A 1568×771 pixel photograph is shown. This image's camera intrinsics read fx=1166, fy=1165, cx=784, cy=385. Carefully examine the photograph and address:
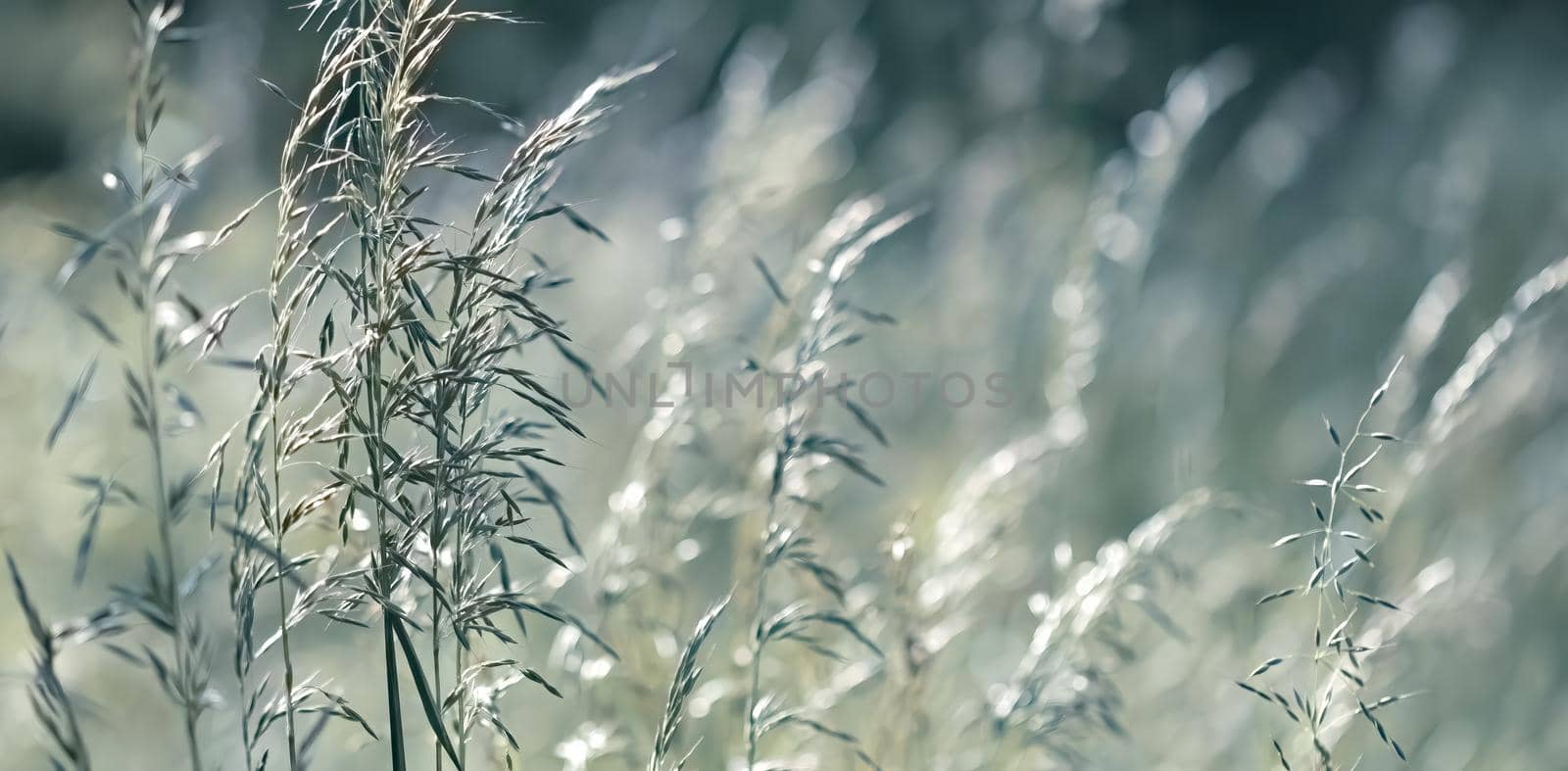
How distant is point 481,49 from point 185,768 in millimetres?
4601

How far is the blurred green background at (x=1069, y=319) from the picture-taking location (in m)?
1.68

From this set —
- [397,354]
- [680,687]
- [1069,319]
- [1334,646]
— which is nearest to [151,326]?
[397,354]

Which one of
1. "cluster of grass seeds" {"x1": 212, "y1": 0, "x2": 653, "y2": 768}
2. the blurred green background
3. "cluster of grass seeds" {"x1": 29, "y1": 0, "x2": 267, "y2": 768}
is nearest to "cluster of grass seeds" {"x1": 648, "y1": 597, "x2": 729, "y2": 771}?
"cluster of grass seeds" {"x1": 212, "y1": 0, "x2": 653, "y2": 768}

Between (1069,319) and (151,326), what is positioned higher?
(1069,319)

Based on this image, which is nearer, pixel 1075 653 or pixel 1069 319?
pixel 1075 653

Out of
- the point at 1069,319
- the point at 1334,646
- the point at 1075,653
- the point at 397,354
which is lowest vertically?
the point at 1334,646

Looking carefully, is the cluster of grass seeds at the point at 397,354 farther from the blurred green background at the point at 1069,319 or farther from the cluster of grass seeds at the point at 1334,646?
the cluster of grass seeds at the point at 1334,646

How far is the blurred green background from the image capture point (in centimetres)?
168

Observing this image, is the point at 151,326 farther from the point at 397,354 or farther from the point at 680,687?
the point at 680,687

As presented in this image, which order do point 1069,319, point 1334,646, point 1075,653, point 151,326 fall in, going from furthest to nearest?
1. point 1069,319
2. point 1075,653
3. point 1334,646
4. point 151,326

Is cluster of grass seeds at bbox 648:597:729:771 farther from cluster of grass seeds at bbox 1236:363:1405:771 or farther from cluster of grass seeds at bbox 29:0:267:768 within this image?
cluster of grass seeds at bbox 1236:363:1405:771

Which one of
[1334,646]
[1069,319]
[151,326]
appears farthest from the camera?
[1069,319]

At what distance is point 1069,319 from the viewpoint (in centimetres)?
169

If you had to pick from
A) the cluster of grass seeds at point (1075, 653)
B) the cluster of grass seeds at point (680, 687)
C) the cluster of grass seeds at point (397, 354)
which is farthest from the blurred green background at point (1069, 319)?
the cluster of grass seeds at point (680, 687)
